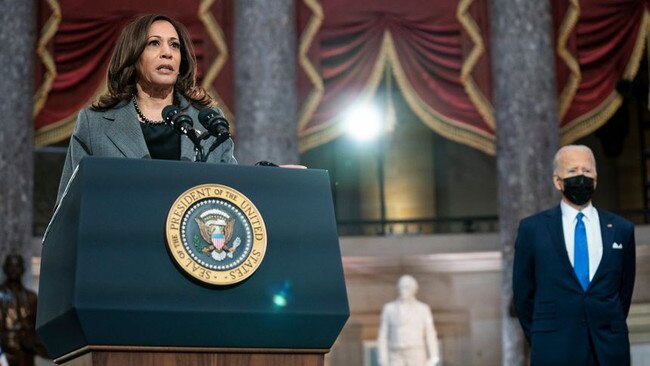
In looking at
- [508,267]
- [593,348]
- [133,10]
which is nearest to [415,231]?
[508,267]

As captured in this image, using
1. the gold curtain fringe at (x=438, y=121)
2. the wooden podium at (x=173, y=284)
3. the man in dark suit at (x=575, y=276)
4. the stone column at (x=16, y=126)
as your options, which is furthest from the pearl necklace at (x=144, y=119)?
the gold curtain fringe at (x=438, y=121)

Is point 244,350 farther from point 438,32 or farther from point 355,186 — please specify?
point 355,186

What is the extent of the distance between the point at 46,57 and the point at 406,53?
324 cm

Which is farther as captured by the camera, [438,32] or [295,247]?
[438,32]

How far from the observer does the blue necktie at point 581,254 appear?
15.9 feet

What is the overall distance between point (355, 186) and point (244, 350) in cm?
1283

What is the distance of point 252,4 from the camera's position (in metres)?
10.6

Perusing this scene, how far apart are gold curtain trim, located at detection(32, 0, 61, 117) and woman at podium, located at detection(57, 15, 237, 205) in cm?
787

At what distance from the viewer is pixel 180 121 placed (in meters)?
2.45

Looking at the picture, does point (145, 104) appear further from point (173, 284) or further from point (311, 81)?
point (311, 81)

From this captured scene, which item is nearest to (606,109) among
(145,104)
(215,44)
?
(215,44)

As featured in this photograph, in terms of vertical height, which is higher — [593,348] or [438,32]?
[438,32]

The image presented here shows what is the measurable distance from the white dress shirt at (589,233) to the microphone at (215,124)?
8.90 feet

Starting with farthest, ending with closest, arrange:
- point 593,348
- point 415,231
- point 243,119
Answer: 1. point 415,231
2. point 243,119
3. point 593,348
